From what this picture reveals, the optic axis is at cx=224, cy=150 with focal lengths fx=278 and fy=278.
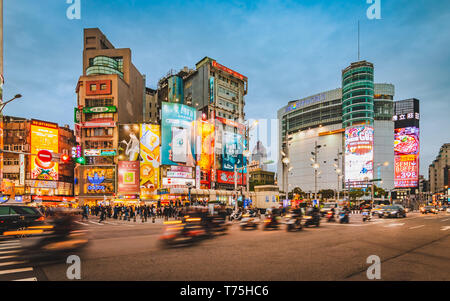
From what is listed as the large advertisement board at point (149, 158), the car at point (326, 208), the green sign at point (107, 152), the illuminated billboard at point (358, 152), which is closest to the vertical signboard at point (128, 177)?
the large advertisement board at point (149, 158)

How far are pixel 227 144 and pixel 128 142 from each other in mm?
26665

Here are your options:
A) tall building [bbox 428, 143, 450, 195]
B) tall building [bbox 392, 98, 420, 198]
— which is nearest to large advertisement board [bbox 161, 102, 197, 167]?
tall building [bbox 392, 98, 420, 198]

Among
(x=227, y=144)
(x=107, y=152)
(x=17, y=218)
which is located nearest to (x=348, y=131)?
(x=227, y=144)

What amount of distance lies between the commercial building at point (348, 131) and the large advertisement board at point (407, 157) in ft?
23.6

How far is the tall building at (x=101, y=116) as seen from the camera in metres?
60.7

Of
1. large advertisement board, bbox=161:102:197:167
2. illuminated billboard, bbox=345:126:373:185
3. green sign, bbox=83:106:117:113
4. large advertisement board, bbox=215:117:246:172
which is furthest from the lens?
illuminated billboard, bbox=345:126:373:185

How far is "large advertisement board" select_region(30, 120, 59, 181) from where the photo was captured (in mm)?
65438

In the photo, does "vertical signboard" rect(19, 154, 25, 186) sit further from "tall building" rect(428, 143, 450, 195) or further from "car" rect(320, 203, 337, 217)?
"tall building" rect(428, 143, 450, 195)

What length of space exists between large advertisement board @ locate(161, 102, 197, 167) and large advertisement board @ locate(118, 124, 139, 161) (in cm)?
632

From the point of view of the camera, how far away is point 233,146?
77688 millimetres

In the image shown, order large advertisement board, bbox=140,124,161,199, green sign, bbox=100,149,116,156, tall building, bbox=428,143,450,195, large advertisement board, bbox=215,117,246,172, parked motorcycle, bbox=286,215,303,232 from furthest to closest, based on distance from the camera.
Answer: tall building, bbox=428,143,450,195
large advertisement board, bbox=215,117,246,172
green sign, bbox=100,149,116,156
large advertisement board, bbox=140,124,161,199
parked motorcycle, bbox=286,215,303,232
